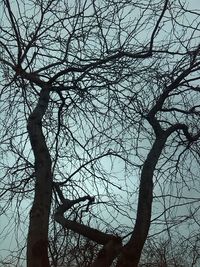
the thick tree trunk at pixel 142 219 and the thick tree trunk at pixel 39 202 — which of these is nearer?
the thick tree trunk at pixel 39 202

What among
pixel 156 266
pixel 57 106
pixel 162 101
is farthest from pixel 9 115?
pixel 156 266

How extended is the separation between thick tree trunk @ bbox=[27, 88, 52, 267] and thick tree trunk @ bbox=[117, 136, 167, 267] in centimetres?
54

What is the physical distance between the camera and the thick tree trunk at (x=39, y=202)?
3096 mm

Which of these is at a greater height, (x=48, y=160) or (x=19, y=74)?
(x=19, y=74)

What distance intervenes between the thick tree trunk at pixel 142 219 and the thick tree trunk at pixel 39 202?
1.79 feet

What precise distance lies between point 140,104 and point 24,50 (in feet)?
4.42

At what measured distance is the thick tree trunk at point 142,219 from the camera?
126 inches

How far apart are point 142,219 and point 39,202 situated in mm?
758

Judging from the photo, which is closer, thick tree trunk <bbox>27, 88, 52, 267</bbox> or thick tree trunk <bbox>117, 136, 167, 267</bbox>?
thick tree trunk <bbox>27, 88, 52, 267</bbox>

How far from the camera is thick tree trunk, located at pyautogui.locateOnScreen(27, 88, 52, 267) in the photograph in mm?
3096

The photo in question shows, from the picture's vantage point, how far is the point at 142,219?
11.2 feet

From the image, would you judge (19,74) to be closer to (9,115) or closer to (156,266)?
(9,115)

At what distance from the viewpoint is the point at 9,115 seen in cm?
457

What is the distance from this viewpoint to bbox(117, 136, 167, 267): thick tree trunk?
3203mm
